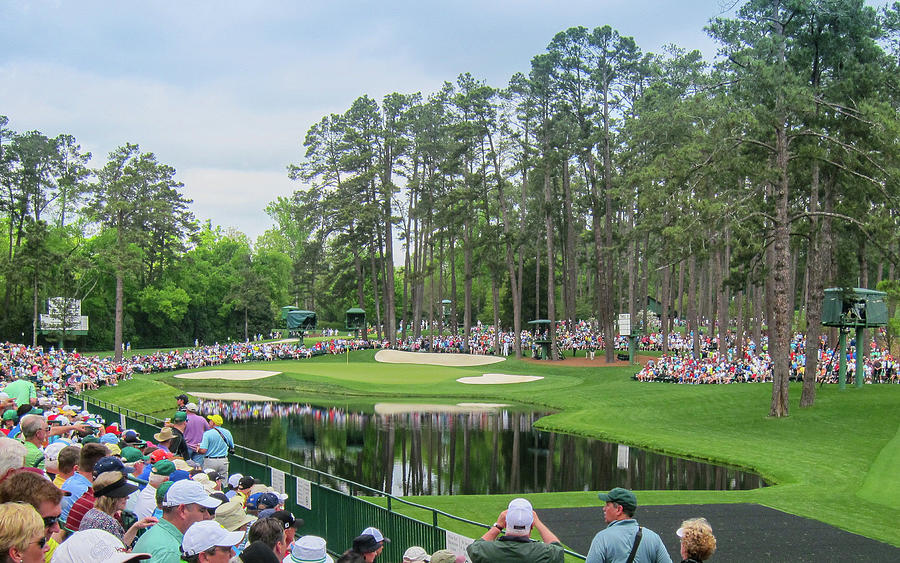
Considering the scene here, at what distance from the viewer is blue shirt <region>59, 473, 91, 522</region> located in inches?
268

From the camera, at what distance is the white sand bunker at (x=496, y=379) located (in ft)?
137

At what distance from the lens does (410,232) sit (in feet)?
213

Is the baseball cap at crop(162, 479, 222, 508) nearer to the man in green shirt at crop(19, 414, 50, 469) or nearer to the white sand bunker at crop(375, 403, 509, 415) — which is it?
the man in green shirt at crop(19, 414, 50, 469)

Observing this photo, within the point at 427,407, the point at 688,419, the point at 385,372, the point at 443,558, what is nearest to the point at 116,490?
the point at 443,558

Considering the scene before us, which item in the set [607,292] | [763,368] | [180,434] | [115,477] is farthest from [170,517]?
[607,292]

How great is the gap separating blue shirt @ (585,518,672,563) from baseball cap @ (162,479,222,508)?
296cm

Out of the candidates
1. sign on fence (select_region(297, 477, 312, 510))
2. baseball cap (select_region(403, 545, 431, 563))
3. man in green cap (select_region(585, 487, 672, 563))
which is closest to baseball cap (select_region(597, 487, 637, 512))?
man in green cap (select_region(585, 487, 672, 563))

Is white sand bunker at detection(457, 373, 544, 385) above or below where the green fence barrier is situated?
below

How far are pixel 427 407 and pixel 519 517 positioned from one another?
2860cm

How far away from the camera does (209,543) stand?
4.55m

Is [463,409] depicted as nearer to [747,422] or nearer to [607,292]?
[747,422]

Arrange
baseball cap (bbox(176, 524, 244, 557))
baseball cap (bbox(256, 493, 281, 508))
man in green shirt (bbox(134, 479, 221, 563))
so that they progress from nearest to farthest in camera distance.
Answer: baseball cap (bbox(176, 524, 244, 557)) → man in green shirt (bbox(134, 479, 221, 563)) → baseball cap (bbox(256, 493, 281, 508))

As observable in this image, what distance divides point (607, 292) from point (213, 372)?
83.0 ft

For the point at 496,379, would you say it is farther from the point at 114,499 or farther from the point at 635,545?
the point at 114,499
